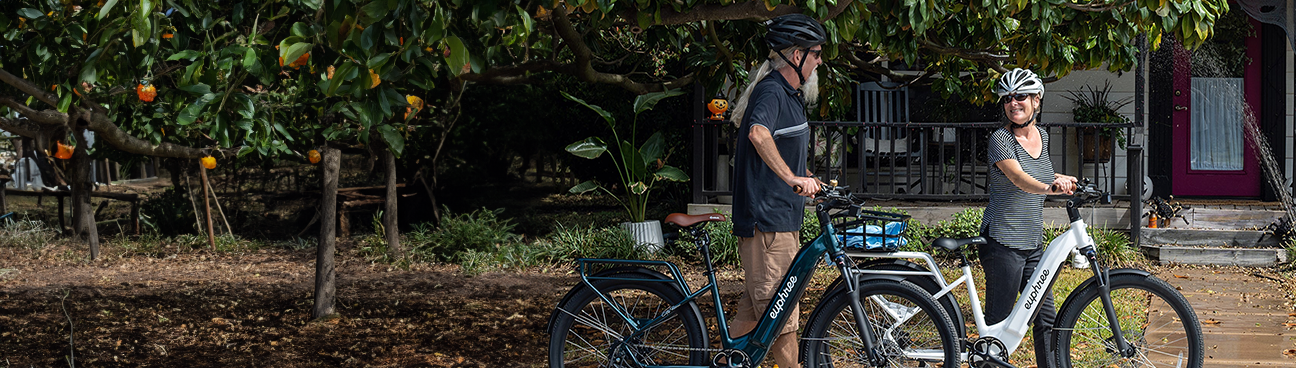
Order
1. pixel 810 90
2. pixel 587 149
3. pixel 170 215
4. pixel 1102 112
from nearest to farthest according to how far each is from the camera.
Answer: pixel 810 90 → pixel 587 149 → pixel 1102 112 → pixel 170 215

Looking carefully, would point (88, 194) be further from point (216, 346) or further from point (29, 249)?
point (216, 346)

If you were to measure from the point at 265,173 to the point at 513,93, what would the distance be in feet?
10.6

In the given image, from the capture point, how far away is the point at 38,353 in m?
5.37

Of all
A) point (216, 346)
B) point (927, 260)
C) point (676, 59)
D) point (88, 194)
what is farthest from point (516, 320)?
point (88, 194)

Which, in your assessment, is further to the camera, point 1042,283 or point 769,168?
point 1042,283

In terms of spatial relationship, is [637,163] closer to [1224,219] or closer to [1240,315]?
[1240,315]

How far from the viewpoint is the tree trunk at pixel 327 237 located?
601cm

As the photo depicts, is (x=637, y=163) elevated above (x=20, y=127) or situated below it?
below

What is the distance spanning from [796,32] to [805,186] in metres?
0.61

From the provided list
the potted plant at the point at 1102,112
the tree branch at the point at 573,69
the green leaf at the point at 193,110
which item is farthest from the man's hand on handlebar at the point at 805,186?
the potted plant at the point at 1102,112

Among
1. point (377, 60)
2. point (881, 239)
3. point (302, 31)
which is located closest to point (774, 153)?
point (881, 239)

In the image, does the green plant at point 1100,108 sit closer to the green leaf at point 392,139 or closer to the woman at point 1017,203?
the woman at point 1017,203

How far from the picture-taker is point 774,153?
3.74 meters

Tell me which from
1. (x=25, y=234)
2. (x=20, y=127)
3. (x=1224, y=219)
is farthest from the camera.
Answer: (x=25, y=234)
